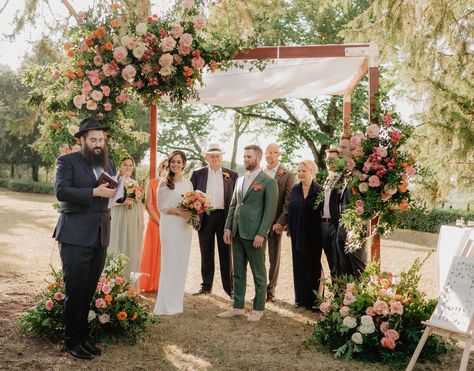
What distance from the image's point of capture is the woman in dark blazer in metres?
6.98

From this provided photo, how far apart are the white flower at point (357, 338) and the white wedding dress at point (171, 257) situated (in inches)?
91.1

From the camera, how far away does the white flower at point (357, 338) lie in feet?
16.7

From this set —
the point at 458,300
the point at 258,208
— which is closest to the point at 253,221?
the point at 258,208

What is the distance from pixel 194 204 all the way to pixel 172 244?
56 centimetres

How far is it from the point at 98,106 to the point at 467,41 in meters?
6.09

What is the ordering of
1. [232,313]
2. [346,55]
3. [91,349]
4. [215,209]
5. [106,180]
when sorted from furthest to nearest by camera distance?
[215,209] → [232,313] → [346,55] → [91,349] → [106,180]

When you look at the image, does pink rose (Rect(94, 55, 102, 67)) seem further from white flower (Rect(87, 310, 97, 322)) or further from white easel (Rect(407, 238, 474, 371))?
white easel (Rect(407, 238, 474, 371))

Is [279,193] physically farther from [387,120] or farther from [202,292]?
[387,120]

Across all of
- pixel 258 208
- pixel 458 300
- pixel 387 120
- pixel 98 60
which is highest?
pixel 98 60

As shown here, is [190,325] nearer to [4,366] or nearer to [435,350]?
[4,366]

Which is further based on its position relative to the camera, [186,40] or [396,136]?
[186,40]

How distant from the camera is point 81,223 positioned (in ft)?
15.4

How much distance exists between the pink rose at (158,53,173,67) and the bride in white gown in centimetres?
120

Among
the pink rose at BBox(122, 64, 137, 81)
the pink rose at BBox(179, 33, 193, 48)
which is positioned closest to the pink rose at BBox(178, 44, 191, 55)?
the pink rose at BBox(179, 33, 193, 48)
